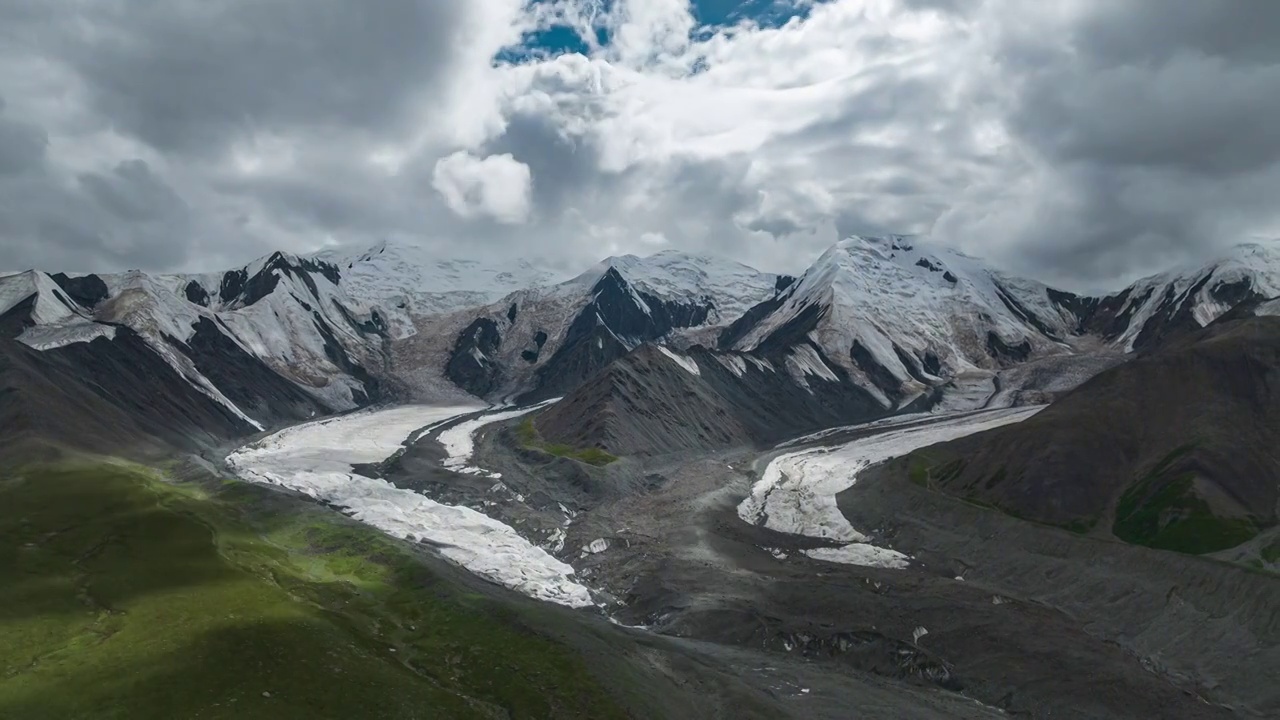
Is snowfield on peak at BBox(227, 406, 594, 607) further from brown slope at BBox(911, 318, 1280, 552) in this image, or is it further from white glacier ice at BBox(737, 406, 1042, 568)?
brown slope at BBox(911, 318, 1280, 552)

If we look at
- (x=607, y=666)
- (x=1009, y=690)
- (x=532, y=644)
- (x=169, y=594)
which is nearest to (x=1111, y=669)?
(x=1009, y=690)

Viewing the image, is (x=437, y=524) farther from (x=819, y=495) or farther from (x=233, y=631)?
(x=819, y=495)

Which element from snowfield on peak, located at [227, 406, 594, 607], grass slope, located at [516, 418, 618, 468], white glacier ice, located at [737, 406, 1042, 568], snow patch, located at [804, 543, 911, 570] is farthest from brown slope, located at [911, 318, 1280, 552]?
snowfield on peak, located at [227, 406, 594, 607]

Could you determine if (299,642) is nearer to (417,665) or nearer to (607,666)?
(417,665)

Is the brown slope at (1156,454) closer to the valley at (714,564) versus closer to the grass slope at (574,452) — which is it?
the valley at (714,564)

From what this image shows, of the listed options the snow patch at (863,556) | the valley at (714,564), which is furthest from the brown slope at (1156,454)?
the snow patch at (863,556)

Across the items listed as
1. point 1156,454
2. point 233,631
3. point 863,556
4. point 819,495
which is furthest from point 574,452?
point 233,631

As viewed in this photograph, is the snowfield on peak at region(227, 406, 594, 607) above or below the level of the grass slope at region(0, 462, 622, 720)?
above
